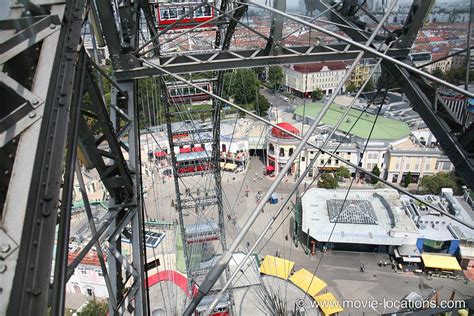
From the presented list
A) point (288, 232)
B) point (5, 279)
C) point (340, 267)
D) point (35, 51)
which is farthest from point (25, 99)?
point (288, 232)

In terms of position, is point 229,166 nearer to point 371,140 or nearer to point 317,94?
point 371,140

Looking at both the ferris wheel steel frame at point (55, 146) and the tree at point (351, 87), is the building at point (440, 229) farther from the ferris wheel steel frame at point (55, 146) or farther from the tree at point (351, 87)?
the tree at point (351, 87)

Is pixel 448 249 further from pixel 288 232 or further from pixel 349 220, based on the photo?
pixel 288 232

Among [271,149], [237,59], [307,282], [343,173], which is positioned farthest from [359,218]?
[237,59]

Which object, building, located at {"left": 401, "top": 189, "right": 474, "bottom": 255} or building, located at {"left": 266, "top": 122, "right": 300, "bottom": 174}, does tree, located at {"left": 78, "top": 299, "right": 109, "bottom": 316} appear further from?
building, located at {"left": 266, "top": 122, "right": 300, "bottom": 174}

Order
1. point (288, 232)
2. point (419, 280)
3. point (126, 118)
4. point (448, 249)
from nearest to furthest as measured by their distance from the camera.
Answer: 1. point (126, 118)
2. point (419, 280)
3. point (448, 249)
4. point (288, 232)

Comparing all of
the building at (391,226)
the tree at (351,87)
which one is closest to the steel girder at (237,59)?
the building at (391,226)

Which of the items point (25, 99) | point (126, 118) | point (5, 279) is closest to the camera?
point (5, 279)

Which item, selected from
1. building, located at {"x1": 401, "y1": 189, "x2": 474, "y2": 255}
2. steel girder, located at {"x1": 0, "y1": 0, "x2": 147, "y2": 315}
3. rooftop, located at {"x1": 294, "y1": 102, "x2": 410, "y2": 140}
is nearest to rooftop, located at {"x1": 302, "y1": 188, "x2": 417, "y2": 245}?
building, located at {"x1": 401, "y1": 189, "x2": 474, "y2": 255}
